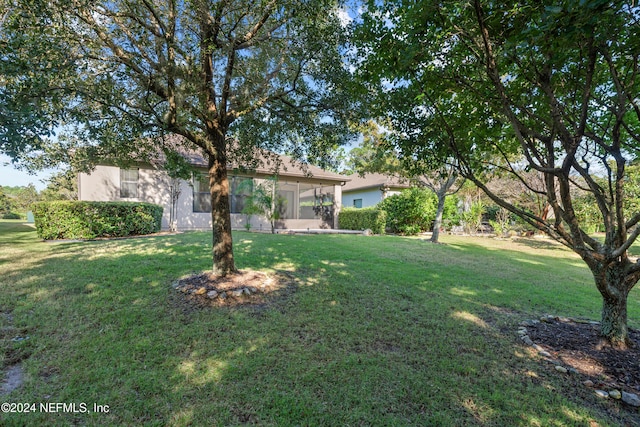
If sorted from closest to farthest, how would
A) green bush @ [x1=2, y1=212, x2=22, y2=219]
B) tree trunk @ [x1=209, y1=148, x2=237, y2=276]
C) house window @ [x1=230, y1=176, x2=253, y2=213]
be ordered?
tree trunk @ [x1=209, y1=148, x2=237, y2=276] < house window @ [x1=230, y1=176, x2=253, y2=213] < green bush @ [x1=2, y1=212, x2=22, y2=219]

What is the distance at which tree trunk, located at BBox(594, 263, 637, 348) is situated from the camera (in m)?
3.08

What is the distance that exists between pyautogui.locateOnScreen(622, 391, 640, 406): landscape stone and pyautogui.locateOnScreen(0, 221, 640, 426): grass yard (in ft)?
0.56

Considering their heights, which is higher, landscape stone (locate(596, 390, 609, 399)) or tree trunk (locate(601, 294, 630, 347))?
tree trunk (locate(601, 294, 630, 347))

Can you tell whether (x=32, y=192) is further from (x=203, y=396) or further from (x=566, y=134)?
(x=566, y=134)

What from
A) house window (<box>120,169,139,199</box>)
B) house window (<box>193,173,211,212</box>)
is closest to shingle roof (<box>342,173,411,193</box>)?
house window (<box>193,173,211,212</box>)

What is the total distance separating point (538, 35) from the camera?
1.95 meters

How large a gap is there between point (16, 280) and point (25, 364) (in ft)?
10.3

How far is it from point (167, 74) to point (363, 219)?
12.9 metres

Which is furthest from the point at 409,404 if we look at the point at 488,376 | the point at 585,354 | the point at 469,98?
the point at 469,98

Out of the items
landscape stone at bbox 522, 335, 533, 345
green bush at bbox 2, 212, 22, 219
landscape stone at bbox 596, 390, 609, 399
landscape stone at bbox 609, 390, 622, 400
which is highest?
Result: green bush at bbox 2, 212, 22, 219

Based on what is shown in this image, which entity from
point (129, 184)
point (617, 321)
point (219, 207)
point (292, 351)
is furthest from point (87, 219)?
point (617, 321)

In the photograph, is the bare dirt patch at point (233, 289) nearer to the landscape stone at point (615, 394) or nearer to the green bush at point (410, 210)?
the landscape stone at point (615, 394)

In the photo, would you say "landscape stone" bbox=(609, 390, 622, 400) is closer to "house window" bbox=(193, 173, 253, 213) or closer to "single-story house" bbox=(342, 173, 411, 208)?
"house window" bbox=(193, 173, 253, 213)

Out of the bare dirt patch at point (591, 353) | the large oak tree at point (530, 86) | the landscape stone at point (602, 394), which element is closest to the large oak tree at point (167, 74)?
the large oak tree at point (530, 86)
